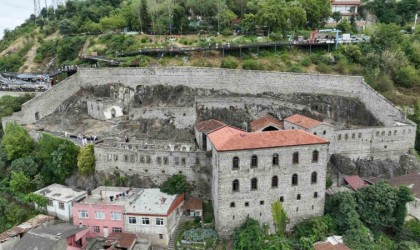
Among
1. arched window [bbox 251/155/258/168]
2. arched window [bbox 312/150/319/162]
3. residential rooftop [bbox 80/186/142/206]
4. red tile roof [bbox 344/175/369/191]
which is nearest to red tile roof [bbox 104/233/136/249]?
residential rooftop [bbox 80/186/142/206]

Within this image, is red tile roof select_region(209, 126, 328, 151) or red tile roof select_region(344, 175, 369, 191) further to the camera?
red tile roof select_region(344, 175, 369, 191)

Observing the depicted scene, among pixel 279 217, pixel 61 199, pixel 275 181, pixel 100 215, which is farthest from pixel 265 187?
pixel 61 199

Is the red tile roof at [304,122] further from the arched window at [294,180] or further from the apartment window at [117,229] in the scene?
the apartment window at [117,229]

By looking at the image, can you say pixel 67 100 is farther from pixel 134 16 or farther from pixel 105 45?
pixel 134 16

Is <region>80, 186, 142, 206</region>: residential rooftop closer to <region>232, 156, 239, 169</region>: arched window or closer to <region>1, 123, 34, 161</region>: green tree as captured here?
<region>232, 156, 239, 169</region>: arched window

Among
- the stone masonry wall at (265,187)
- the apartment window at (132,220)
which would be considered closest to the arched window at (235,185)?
the stone masonry wall at (265,187)

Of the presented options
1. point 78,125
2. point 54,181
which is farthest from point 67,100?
point 54,181
